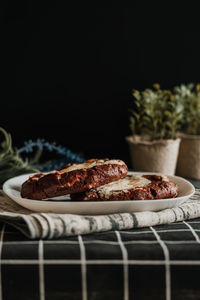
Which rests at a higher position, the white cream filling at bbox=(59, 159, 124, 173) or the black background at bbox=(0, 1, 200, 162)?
the black background at bbox=(0, 1, 200, 162)

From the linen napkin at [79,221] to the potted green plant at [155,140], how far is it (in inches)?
26.1

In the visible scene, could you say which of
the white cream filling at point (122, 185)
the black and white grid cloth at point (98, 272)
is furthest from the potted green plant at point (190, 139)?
the black and white grid cloth at point (98, 272)

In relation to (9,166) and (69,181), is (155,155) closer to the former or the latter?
(9,166)

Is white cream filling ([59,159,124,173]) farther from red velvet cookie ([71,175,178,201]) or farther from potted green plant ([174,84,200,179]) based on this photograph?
potted green plant ([174,84,200,179])

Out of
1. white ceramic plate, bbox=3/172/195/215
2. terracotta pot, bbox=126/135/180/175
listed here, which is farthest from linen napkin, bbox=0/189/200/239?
terracotta pot, bbox=126/135/180/175

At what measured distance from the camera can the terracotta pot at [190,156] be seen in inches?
73.6

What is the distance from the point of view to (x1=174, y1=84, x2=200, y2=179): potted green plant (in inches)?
73.8

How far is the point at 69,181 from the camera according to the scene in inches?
42.8

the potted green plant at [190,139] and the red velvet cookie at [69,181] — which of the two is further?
the potted green plant at [190,139]

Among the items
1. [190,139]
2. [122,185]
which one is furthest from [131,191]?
[190,139]

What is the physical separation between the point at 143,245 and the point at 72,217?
0.18m

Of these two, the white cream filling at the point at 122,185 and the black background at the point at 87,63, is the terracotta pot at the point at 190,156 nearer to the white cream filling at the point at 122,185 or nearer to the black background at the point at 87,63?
the black background at the point at 87,63

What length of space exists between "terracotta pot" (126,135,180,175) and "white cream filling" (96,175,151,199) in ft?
1.89

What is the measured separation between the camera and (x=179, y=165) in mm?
1952
